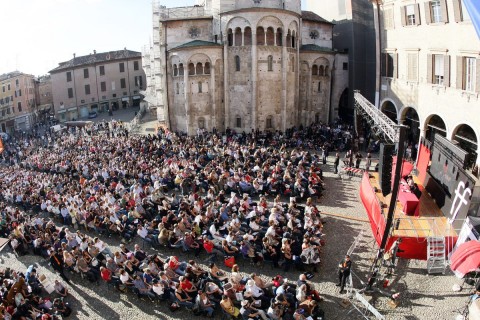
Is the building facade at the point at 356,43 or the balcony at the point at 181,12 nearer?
the building facade at the point at 356,43

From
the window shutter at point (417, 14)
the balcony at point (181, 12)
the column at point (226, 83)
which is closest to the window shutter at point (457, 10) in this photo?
the window shutter at point (417, 14)

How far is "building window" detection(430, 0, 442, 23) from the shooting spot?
2264 cm

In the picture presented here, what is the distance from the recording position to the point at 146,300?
13.3 m

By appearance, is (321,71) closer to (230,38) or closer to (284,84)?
(284,84)

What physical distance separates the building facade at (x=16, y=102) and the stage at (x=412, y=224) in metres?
64.8

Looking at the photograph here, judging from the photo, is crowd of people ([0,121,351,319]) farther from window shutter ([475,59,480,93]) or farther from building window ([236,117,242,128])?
window shutter ([475,59,480,93])

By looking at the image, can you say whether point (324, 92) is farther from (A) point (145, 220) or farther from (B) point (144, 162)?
(A) point (145, 220)

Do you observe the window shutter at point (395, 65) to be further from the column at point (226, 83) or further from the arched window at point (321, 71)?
the column at point (226, 83)

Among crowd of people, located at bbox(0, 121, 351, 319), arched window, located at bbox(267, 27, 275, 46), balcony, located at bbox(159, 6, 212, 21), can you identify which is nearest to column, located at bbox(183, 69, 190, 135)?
crowd of people, located at bbox(0, 121, 351, 319)

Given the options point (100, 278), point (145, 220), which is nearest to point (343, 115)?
point (145, 220)

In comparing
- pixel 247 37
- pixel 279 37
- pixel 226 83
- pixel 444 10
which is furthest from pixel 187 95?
pixel 444 10

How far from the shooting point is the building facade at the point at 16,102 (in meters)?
66.0

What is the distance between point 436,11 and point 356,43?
45.8 ft

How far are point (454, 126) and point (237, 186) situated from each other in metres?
12.9
